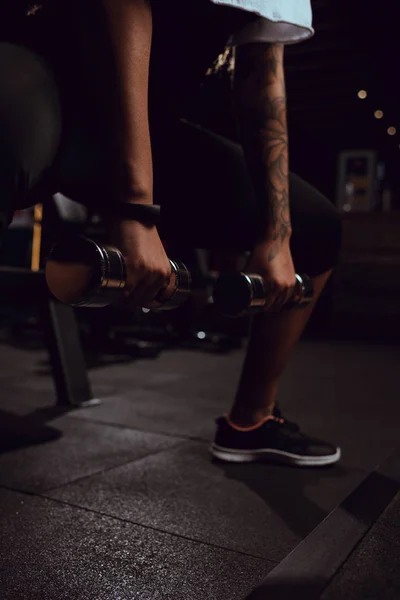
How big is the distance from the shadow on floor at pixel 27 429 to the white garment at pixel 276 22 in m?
1.06

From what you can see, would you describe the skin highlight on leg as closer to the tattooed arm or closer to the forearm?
the tattooed arm

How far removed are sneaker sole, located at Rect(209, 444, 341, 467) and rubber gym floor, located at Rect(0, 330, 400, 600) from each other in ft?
0.07

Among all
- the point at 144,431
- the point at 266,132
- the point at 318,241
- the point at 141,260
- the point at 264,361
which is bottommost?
the point at 144,431

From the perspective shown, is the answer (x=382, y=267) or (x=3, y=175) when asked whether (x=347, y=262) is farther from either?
(x=3, y=175)

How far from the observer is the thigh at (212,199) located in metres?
1.18

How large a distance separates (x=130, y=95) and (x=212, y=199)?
1.36ft

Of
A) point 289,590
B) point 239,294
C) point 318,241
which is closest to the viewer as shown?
point 289,590

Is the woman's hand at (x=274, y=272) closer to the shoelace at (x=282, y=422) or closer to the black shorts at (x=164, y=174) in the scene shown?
the black shorts at (x=164, y=174)

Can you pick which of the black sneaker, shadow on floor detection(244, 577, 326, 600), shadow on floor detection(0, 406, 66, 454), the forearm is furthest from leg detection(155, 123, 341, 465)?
shadow on floor detection(244, 577, 326, 600)

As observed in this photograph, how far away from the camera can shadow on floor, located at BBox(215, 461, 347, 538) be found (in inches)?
41.0

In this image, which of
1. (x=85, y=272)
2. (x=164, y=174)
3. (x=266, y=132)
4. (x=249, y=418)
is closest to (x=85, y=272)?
(x=85, y=272)

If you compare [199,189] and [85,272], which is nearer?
[85,272]

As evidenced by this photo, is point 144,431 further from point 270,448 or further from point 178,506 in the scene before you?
point 178,506

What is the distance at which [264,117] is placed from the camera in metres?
1.24
